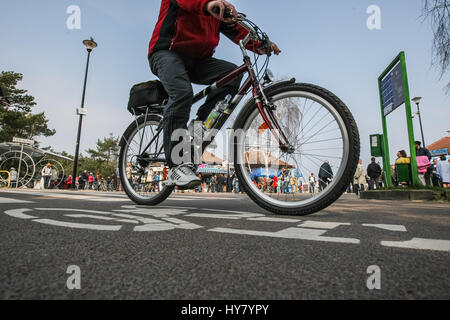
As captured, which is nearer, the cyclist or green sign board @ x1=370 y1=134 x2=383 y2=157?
the cyclist

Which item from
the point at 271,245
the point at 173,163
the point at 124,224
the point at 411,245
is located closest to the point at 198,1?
the point at 173,163

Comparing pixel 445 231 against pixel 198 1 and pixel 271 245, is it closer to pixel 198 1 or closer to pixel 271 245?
pixel 271 245

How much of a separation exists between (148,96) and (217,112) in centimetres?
81

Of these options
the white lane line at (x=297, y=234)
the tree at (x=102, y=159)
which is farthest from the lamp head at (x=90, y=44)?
the tree at (x=102, y=159)

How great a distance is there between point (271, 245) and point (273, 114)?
142 centimetres

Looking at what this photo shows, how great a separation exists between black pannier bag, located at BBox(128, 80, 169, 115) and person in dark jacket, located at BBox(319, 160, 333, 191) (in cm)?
166

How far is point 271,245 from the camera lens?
3.07 ft

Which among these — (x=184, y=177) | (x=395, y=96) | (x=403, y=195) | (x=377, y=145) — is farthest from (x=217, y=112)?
(x=377, y=145)

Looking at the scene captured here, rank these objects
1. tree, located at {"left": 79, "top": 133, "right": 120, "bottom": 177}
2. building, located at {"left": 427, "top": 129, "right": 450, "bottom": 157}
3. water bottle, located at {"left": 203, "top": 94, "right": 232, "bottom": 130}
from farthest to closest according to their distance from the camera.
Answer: tree, located at {"left": 79, "top": 133, "right": 120, "bottom": 177} → building, located at {"left": 427, "top": 129, "right": 450, "bottom": 157} → water bottle, located at {"left": 203, "top": 94, "right": 232, "bottom": 130}

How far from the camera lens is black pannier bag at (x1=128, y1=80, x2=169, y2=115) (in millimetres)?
2645

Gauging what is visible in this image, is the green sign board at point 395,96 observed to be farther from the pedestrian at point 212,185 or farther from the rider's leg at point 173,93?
the pedestrian at point 212,185

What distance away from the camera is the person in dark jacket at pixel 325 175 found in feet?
6.50

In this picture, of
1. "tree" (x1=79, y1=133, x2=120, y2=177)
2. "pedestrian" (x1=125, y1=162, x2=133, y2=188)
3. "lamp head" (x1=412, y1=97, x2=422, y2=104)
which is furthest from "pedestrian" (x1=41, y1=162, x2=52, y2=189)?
"tree" (x1=79, y1=133, x2=120, y2=177)

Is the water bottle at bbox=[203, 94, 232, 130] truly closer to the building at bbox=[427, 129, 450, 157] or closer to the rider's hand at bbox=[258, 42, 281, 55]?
the rider's hand at bbox=[258, 42, 281, 55]
